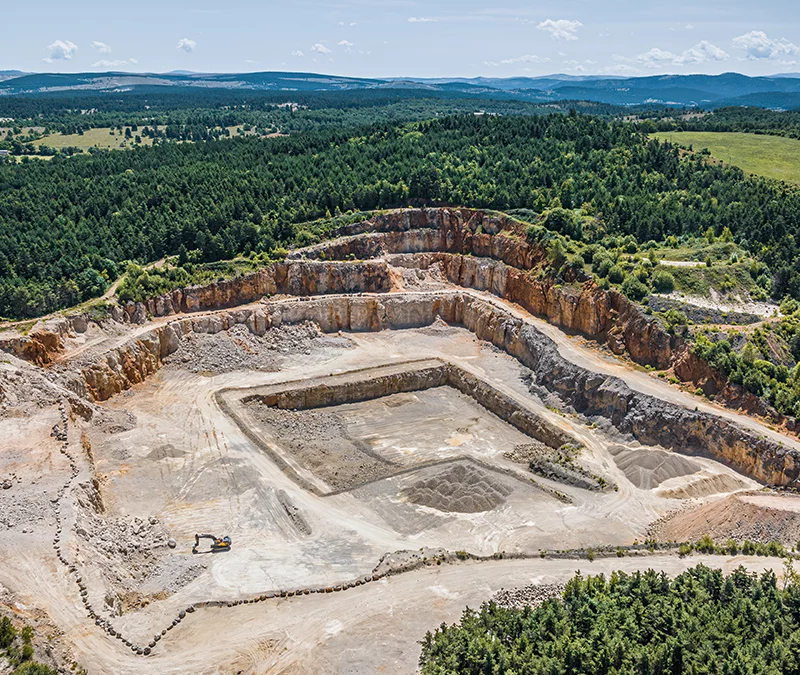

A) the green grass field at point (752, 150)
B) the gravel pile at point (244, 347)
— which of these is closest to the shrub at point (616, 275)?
the gravel pile at point (244, 347)

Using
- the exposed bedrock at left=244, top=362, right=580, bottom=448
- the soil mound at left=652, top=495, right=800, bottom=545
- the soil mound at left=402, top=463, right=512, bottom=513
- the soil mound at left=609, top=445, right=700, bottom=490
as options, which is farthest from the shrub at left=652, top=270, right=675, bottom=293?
the soil mound at left=402, top=463, right=512, bottom=513

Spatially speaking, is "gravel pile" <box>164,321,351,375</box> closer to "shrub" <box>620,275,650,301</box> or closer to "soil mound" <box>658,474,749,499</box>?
"shrub" <box>620,275,650,301</box>

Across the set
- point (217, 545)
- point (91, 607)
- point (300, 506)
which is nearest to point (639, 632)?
point (300, 506)

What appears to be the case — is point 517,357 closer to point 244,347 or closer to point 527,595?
point 244,347

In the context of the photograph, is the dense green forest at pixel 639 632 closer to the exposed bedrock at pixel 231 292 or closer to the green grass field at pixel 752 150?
the exposed bedrock at pixel 231 292

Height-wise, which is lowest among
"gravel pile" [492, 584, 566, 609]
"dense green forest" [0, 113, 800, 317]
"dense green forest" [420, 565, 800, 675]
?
"gravel pile" [492, 584, 566, 609]
